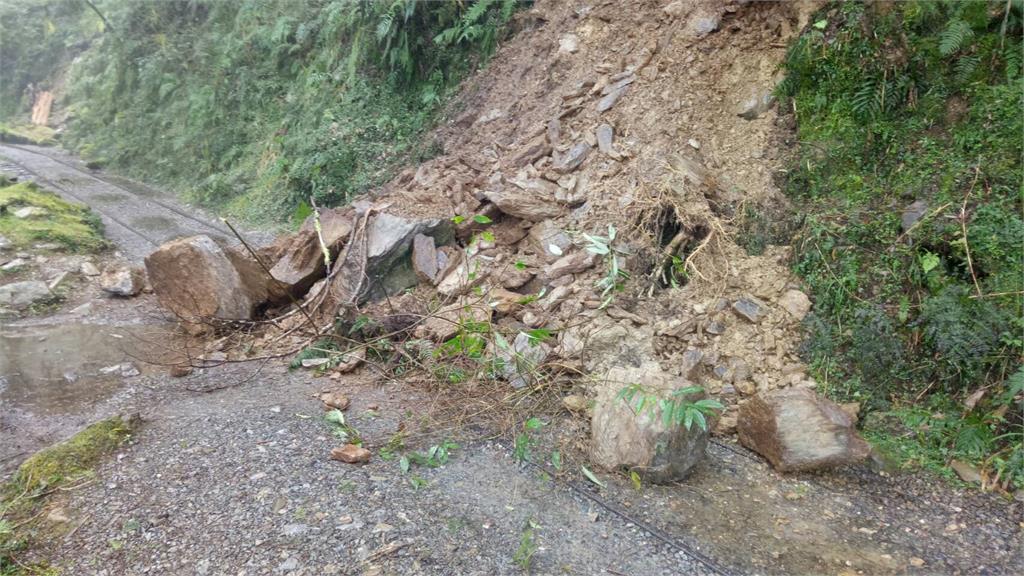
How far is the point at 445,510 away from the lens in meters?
3.31

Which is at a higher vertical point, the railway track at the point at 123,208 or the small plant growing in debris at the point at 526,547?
the railway track at the point at 123,208

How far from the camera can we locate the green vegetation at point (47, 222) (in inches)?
291

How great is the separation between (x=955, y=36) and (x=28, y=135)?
58.2 ft

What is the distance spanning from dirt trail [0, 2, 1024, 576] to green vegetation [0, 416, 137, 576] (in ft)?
0.34

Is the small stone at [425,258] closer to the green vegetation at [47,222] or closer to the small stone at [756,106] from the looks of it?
the small stone at [756,106]

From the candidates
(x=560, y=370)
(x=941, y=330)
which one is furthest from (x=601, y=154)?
(x=941, y=330)

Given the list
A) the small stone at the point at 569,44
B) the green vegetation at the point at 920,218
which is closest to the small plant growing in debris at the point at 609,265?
the green vegetation at the point at 920,218

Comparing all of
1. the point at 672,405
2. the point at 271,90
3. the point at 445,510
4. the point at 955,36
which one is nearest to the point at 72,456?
the point at 445,510

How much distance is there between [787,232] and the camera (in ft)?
15.5

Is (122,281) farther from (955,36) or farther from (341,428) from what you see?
(955,36)

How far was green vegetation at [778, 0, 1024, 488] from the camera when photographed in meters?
3.71

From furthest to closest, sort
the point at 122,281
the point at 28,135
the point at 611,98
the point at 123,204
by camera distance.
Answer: the point at 28,135
the point at 123,204
the point at 122,281
the point at 611,98

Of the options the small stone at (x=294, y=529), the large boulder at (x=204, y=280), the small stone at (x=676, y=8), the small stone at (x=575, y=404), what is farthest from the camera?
the small stone at (x=676, y=8)

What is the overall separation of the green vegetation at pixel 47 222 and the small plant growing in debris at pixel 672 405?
22.1ft
